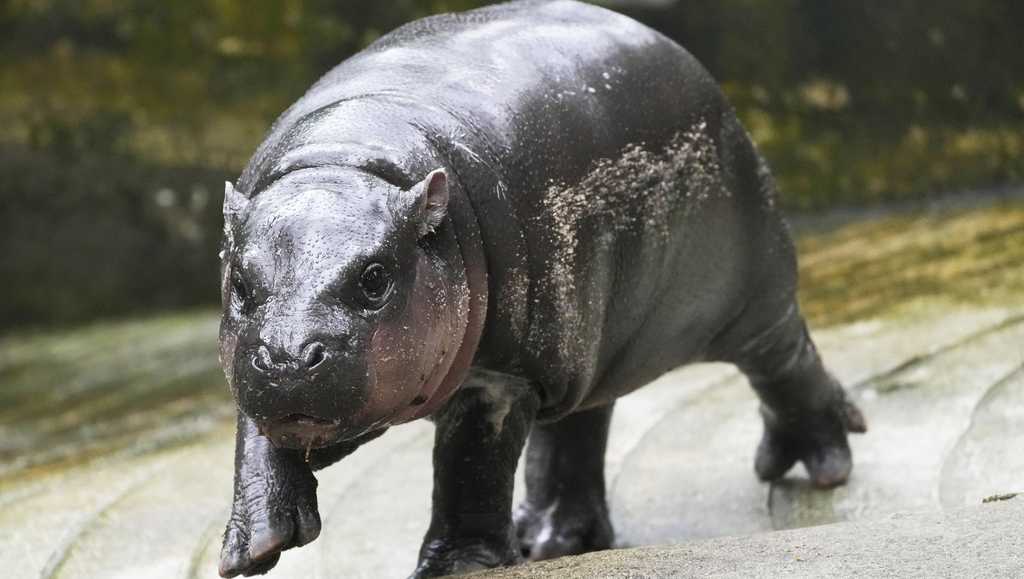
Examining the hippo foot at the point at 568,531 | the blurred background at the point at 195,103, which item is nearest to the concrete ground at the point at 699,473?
the hippo foot at the point at 568,531

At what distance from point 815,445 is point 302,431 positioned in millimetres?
2804

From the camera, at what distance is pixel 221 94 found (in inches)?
474

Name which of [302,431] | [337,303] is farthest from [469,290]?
[302,431]

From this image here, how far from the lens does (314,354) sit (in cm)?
304

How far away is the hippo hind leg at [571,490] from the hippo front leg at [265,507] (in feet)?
5.07

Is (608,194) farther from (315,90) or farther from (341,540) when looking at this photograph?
(341,540)

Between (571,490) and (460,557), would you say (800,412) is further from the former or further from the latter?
(460,557)

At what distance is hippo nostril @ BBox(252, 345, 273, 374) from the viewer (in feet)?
9.95

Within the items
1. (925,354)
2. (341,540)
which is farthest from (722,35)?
(341,540)

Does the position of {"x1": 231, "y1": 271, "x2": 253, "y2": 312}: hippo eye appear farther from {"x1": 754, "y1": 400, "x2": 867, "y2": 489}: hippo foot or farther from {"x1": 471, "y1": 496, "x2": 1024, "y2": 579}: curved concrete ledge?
{"x1": 754, "y1": 400, "x2": 867, "y2": 489}: hippo foot

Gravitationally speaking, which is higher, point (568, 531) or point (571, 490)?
point (571, 490)

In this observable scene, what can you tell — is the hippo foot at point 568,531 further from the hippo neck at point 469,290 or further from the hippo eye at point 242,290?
the hippo eye at point 242,290

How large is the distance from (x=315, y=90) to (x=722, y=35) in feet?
27.3

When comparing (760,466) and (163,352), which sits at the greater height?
(760,466)
